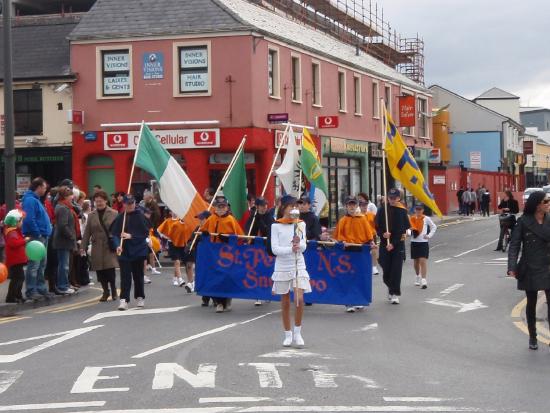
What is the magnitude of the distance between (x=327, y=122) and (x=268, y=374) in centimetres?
2711

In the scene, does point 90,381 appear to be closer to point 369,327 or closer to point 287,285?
point 287,285

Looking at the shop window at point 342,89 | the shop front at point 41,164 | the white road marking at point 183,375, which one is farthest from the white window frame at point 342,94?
the white road marking at point 183,375

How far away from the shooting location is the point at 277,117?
31.5 metres

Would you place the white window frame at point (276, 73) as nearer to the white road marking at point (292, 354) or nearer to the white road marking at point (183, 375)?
the white road marking at point (292, 354)

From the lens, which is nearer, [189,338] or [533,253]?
Result: [533,253]

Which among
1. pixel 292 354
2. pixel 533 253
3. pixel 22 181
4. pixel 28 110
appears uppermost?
A: pixel 28 110

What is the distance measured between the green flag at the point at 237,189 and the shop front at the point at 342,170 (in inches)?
738

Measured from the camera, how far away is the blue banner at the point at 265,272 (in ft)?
49.8

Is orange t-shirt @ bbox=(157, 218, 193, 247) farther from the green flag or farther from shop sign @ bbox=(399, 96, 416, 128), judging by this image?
shop sign @ bbox=(399, 96, 416, 128)

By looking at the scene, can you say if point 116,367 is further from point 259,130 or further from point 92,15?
point 92,15

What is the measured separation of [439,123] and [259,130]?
32.3 metres

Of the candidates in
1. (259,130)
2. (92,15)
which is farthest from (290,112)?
(92,15)

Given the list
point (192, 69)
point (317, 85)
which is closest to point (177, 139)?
point (192, 69)

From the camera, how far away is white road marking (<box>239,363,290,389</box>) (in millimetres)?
9000
